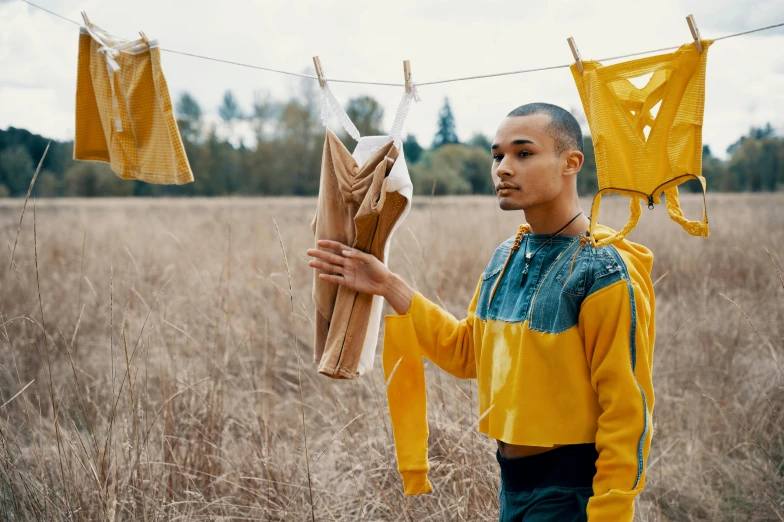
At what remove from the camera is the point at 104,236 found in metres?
8.07

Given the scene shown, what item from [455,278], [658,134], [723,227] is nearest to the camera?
[658,134]

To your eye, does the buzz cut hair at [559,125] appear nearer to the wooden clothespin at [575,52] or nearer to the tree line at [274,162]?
the wooden clothespin at [575,52]

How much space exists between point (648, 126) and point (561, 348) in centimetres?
63

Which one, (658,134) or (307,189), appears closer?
(658,134)

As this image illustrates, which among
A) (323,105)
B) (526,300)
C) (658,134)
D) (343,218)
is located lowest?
(526,300)

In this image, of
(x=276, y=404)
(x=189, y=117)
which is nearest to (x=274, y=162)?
(x=189, y=117)

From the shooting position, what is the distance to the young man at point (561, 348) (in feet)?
4.35

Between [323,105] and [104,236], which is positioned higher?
[323,105]

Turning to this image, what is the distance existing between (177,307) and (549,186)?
146 inches

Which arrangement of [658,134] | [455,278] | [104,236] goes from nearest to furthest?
[658,134], [455,278], [104,236]

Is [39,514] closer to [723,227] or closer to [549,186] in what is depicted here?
[549,186]

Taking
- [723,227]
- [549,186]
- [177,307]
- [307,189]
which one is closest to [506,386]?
[549,186]

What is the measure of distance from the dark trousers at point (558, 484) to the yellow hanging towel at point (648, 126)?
0.54 m

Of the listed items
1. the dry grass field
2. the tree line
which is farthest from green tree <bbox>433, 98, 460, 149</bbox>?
the dry grass field
